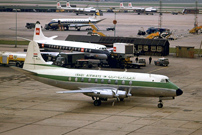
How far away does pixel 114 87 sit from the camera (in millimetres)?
48625

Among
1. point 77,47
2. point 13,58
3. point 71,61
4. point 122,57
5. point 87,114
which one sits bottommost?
point 87,114

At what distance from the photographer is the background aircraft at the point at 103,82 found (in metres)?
47.0

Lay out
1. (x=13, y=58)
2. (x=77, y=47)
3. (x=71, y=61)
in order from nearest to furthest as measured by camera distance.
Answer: (x=13, y=58)
(x=71, y=61)
(x=77, y=47)

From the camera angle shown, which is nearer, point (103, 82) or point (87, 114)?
point (87, 114)

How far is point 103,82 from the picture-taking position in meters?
48.9

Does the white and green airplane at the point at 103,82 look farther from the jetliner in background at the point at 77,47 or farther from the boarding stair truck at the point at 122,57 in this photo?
the jetliner in background at the point at 77,47

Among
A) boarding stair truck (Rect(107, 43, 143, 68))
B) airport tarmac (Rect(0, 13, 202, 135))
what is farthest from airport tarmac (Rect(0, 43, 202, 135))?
boarding stair truck (Rect(107, 43, 143, 68))

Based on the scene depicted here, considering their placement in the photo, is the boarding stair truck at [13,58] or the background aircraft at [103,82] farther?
the boarding stair truck at [13,58]

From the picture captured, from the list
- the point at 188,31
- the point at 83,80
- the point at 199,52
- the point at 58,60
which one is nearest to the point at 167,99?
the point at 83,80

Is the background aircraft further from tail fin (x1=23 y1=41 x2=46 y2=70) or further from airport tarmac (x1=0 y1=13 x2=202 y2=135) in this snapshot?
airport tarmac (x1=0 y1=13 x2=202 y2=135)

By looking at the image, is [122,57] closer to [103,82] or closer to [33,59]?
[33,59]

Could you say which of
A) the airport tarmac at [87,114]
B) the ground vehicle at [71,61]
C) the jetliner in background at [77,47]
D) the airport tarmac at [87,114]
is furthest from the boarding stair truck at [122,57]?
the airport tarmac at [87,114]

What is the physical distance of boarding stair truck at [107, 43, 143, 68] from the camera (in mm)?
78438

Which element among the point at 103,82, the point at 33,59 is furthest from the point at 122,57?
the point at 103,82
